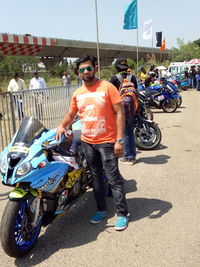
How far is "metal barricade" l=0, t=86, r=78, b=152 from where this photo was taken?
621cm

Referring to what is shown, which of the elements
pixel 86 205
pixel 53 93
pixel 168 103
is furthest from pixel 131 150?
pixel 168 103

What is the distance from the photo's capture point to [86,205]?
3.96m

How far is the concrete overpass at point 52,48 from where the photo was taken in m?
27.2

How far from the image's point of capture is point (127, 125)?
5.29 m

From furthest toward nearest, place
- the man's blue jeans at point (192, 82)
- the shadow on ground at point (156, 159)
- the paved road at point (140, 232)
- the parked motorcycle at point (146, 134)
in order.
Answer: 1. the man's blue jeans at point (192, 82)
2. the parked motorcycle at point (146, 134)
3. the shadow on ground at point (156, 159)
4. the paved road at point (140, 232)

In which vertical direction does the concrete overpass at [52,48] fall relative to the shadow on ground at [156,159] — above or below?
above

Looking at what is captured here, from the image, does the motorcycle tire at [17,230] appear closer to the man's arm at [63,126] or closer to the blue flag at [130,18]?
the man's arm at [63,126]

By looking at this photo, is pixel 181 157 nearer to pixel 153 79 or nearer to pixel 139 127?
pixel 139 127

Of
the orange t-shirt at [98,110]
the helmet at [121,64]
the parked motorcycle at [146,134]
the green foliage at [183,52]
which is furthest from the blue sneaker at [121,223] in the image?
the green foliage at [183,52]

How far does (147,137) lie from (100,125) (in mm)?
3512

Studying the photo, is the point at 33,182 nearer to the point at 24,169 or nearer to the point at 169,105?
the point at 24,169

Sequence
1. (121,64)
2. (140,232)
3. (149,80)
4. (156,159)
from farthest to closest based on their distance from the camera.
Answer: (149,80) → (156,159) → (121,64) → (140,232)

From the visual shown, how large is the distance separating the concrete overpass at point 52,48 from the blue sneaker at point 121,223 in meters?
25.6

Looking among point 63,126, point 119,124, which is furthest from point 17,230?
point 119,124
